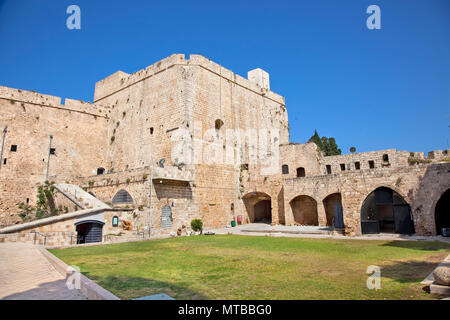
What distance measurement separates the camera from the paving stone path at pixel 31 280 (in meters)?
4.35

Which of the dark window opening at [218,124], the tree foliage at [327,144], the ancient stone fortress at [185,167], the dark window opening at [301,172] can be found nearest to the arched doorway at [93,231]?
the ancient stone fortress at [185,167]

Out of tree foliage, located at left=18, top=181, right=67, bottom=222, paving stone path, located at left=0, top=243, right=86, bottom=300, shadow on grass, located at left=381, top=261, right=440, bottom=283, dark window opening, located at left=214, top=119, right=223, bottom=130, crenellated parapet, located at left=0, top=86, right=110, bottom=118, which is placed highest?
crenellated parapet, located at left=0, top=86, right=110, bottom=118

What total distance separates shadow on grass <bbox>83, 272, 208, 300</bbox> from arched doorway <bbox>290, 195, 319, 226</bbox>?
16328 millimetres

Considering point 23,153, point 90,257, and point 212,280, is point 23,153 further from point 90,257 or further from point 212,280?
point 212,280

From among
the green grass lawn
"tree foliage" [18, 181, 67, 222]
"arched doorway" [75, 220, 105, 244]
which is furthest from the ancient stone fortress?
the green grass lawn

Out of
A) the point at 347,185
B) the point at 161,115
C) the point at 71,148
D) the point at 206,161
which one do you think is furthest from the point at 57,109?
the point at 347,185

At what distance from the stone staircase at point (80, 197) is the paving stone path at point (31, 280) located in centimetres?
816

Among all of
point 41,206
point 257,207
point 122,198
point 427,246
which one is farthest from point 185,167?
point 427,246

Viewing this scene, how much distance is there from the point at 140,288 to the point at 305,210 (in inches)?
687

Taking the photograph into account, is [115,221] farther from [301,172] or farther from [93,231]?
[301,172]

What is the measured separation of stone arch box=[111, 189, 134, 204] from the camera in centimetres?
1700

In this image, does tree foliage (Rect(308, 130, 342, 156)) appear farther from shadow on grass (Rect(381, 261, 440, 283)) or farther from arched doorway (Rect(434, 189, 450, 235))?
shadow on grass (Rect(381, 261, 440, 283))
